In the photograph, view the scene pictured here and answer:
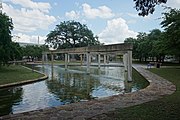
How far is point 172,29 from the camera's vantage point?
23422 mm

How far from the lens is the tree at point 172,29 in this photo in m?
22.2

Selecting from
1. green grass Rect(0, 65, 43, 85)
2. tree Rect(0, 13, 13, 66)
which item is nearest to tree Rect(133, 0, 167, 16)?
green grass Rect(0, 65, 43, 85)

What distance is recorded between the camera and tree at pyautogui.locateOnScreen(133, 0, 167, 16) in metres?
6.70

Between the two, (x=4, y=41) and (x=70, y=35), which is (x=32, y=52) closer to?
(x=70, y=35)

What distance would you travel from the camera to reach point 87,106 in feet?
28.5

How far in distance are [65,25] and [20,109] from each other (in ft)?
211

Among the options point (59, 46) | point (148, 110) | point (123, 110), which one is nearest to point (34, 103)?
point (123, 110)

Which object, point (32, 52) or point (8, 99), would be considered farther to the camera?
point (32, 52)

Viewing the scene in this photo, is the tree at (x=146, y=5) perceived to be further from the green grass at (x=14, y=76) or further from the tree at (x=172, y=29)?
the tree at (x=172, y=29)

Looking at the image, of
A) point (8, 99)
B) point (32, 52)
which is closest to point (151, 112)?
point (8, 99)

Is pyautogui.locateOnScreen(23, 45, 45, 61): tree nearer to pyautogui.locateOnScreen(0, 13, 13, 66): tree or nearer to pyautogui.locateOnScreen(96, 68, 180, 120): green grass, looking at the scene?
pyautogui.locateOnScreen(0, 13, 13, 66): tree

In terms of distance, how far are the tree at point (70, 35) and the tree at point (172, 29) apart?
148 ft

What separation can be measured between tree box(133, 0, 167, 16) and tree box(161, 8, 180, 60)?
15.6m

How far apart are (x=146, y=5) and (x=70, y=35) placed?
65589mm
